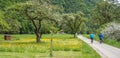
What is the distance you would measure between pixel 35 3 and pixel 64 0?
472ft

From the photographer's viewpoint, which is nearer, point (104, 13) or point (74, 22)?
point (74, 22)

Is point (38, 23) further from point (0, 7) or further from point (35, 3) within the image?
point (0, 7)

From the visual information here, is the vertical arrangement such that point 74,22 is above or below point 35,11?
below

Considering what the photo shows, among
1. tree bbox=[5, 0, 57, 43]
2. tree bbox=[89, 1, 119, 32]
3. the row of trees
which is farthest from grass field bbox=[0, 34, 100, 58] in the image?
tree bbox=[89, 1, 119, 32]

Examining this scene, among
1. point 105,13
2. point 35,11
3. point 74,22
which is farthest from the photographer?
point 105,13

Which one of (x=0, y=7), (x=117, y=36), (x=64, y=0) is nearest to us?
(x=117, y=36)

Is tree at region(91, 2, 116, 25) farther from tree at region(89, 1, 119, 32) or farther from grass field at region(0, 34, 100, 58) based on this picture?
grass field at region(0, 34, 100, 58)

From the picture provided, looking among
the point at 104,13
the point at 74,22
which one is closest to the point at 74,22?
the point at 74,22

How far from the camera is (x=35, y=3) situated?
5147cm

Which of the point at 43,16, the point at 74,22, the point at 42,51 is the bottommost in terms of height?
the point at 74,22

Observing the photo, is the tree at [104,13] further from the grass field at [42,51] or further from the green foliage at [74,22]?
the grass field at [42,51]

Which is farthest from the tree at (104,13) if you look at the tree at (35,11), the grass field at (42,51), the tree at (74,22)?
the grass field at (42,51)

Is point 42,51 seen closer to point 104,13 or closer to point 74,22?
point 74,22

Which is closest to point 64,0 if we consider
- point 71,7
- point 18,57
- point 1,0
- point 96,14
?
point 71,7
